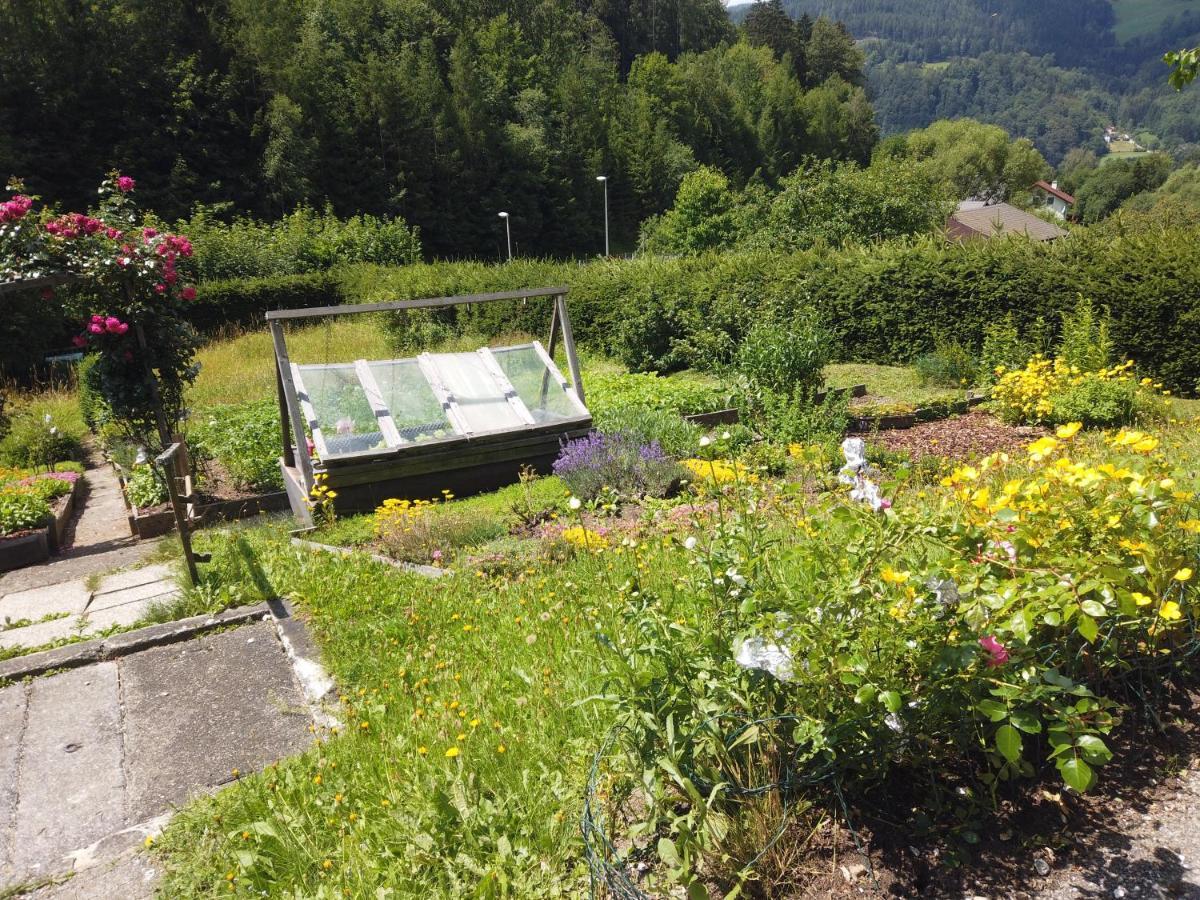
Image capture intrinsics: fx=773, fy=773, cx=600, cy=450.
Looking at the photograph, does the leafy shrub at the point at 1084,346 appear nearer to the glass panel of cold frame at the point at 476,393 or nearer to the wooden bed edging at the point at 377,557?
the glass panel of cold frame at the point at 476,393

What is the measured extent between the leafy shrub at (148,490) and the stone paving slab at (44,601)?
1.79 m

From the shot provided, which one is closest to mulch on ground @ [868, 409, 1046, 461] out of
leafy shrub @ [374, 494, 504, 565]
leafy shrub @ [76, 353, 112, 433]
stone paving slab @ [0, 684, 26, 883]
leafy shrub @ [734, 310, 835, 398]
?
leafy shrub @ [734, 310, 835, 398]

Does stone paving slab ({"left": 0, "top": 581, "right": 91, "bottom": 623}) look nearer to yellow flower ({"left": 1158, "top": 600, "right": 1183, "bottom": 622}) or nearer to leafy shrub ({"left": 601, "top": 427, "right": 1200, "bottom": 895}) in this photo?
leafy shrub ({"left": 601, "top": 427, "right": 1200, "bottom": 895})

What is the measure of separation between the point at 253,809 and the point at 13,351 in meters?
16.4

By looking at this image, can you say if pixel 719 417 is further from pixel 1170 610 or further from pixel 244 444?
pixel 1170 610

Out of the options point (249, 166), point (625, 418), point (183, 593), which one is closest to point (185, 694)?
point (183, 593)

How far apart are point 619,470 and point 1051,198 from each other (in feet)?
377

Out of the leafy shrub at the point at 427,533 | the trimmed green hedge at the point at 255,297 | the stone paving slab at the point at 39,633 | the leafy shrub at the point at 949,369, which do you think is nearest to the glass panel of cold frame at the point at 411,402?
the leafy shrub at the point at 427,533

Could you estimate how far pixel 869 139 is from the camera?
321 feet

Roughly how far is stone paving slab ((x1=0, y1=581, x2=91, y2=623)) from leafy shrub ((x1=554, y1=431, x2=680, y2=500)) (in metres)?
3.94

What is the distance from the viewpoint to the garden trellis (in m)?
7.27

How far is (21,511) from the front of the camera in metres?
7.31

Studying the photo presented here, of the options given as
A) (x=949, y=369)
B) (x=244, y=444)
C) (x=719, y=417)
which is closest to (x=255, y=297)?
(x=244, y=444)

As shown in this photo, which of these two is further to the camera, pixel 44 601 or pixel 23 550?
pixel 23 550
